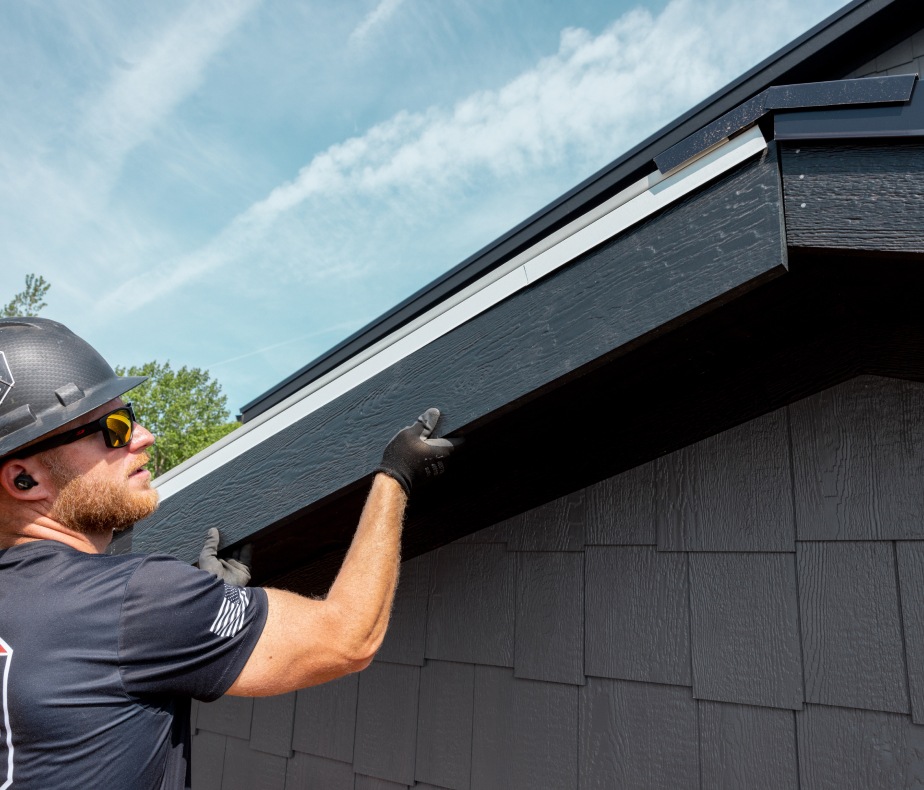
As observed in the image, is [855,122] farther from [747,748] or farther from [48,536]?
[48,536]

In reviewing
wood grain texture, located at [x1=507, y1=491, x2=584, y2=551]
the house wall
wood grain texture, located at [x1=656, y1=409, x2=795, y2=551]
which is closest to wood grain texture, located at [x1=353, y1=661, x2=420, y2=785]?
the house wall

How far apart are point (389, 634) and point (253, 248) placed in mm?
36485

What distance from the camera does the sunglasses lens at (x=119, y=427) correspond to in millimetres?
1533

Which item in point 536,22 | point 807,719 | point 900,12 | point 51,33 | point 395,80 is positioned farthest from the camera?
point 51,33

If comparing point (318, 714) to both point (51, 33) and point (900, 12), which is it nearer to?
point (900, 12)

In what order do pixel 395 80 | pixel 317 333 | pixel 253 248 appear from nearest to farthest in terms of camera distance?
pixel 395 80 → pixel 253 248 → pixel 317 333

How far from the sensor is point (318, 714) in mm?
2734

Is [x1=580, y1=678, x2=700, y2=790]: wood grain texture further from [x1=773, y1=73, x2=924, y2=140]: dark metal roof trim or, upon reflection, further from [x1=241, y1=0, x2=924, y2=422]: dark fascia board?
[x1=241, y1=0, x2=924, y2=422]: dark fascia board

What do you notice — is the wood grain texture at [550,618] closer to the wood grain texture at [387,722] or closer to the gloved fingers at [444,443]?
the wood grain texture at [387,722]

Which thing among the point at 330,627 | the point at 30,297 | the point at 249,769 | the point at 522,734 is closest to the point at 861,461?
the point at 522,734

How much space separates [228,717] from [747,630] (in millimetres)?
2321

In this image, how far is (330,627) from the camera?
137 centimetres

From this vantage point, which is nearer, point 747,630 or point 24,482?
point 24,482

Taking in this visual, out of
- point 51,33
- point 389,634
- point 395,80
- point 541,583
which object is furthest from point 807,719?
point 51,33
